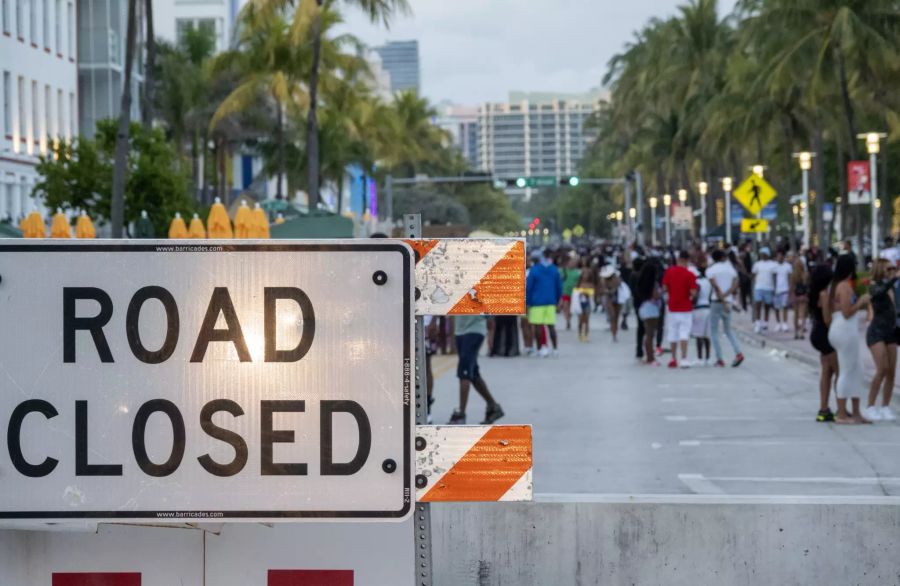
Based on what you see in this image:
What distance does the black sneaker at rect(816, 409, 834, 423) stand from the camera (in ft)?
57.2

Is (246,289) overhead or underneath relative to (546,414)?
overhead

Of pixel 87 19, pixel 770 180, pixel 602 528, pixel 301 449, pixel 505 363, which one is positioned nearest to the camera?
pixel 301 449

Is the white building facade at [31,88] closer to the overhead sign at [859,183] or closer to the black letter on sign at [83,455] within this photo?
the overhead sign at [859,183]

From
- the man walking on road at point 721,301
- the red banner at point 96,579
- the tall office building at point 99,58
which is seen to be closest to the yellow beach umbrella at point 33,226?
the man walking on road at point 721,301

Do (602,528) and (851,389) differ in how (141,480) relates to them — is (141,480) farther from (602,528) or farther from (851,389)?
(851,389)

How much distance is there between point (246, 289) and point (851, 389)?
43.4 ft

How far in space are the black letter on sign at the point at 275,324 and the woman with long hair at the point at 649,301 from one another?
73.1 ft

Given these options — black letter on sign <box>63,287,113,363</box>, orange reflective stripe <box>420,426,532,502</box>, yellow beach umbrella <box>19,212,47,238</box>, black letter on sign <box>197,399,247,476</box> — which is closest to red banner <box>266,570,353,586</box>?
orange reflective stripe <box>420,426,532,502</box>

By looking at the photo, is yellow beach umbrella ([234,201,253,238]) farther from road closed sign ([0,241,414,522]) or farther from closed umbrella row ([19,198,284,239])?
road closed sign ([0,241,414,522])

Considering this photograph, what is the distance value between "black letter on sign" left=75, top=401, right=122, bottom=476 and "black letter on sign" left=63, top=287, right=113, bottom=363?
144 mm

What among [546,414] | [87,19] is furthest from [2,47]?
[546,414]

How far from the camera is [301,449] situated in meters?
4.68

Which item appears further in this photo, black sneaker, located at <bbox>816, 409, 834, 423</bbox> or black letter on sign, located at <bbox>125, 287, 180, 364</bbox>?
black sneaker, located at <bbox>816, 409, 834, 423</bbox>

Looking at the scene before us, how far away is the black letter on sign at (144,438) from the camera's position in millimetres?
4688
